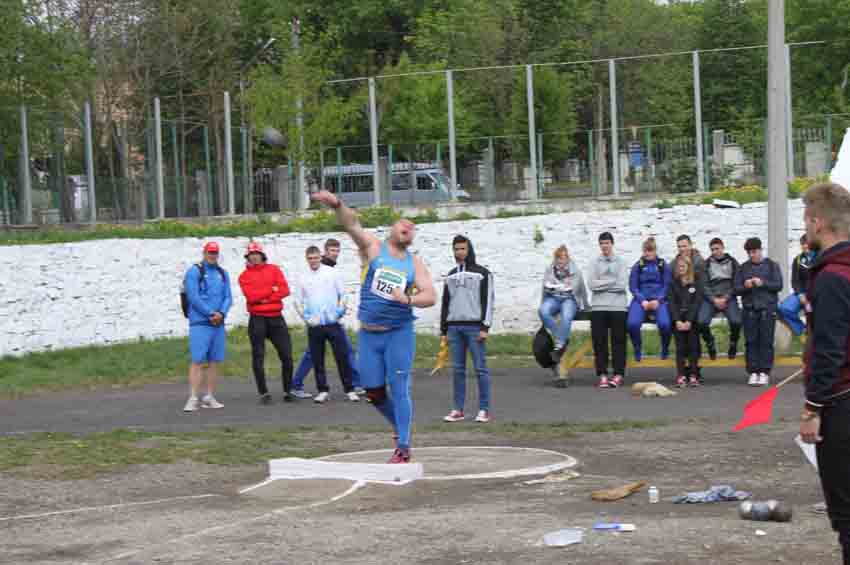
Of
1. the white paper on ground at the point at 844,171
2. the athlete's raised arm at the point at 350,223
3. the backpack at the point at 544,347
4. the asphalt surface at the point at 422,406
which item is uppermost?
the white paper on ground at the point at 844,171

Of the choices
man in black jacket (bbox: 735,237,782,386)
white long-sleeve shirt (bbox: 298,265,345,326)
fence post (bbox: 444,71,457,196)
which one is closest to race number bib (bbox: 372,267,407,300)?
white long-sleeve shirt (bbox: 298,265,345,326)

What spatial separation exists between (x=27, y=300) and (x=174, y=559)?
47.8ft

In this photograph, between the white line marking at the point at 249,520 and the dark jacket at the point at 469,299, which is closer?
the white line marking at the point at 249,520

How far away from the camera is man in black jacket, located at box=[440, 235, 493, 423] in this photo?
14344mm

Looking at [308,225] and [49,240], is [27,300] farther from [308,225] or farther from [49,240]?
[308,225]

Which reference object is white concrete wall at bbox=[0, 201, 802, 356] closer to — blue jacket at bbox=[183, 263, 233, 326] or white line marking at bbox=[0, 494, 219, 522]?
blue jacket at bbox=[183, 263, 233, 326]

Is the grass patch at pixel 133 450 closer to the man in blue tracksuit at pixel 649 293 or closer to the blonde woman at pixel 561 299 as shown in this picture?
the blonde woman at pixel 561 299

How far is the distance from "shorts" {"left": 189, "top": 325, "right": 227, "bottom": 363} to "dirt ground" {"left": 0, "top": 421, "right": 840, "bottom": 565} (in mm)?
4672

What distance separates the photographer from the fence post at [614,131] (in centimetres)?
2756

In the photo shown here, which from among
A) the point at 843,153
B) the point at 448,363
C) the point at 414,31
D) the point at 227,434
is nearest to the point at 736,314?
the point at 448,363

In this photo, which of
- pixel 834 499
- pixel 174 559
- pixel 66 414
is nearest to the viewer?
pixel 834 499

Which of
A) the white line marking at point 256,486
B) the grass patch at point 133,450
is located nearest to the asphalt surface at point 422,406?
the grass patch at point 133,450

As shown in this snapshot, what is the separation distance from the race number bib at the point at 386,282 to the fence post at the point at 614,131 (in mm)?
16903

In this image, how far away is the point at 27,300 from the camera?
21.2 meters
